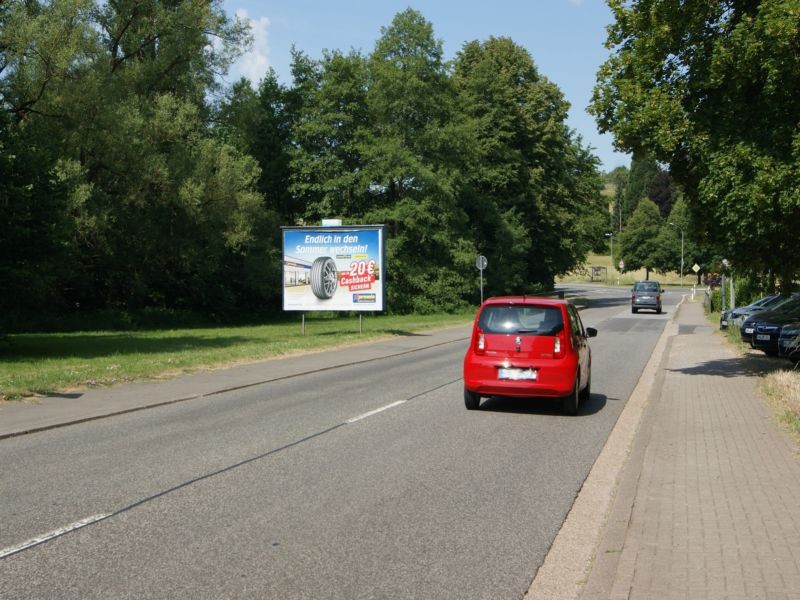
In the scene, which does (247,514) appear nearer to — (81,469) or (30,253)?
(81,469)

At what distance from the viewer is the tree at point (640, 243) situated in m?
115

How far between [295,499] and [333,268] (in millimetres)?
22533

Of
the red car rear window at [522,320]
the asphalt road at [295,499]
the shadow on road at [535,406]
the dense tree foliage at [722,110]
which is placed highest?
the dense tree foliage at [722,110]

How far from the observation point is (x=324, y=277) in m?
28.8

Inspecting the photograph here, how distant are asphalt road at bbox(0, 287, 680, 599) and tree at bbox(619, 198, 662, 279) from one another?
355ft

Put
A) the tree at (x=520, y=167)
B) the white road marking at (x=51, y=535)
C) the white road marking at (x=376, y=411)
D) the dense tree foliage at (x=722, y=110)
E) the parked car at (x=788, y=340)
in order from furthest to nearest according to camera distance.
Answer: the tree at (x=520, y=167), the parked car at (x=788, y=340), the dense tree foliage at (x=722, y=110), the white road marking at (x=376, y=411), the white road marking at (x=51, y=535)

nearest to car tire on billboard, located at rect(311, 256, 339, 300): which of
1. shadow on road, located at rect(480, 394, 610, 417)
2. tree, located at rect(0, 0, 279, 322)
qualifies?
tree, located at rect(0, 0, 279, 322)

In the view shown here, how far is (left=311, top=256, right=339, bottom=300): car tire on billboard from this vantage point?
94.4 feet

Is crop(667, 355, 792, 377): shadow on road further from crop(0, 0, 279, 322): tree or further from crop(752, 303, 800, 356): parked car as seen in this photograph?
crop(0, 0, 279, 322): tree

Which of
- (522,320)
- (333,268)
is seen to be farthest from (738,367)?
(333,268)

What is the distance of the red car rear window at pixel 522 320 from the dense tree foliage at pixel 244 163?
13.7 metres

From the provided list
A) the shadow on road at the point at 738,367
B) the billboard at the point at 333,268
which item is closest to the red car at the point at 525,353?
the shadow on road at the point at 738,367

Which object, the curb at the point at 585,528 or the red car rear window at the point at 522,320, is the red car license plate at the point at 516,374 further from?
the curb at the point at 585,528

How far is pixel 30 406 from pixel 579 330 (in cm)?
853
